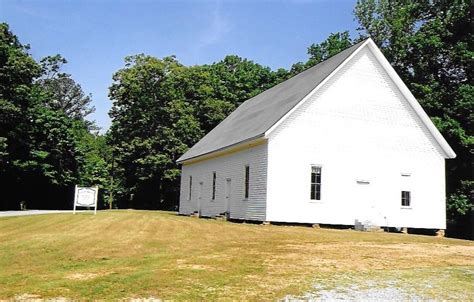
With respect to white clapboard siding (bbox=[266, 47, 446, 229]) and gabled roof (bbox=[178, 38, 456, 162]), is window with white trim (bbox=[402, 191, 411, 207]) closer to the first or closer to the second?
white clapboard siding (bbox=[266, 47, 446, 229])

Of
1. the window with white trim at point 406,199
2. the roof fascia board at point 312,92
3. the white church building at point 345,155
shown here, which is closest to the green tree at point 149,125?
the white church building at point 345,155

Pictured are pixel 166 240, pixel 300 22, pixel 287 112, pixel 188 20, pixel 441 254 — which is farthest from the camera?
pixel 300 22

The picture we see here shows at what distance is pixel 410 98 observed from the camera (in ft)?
Result: 80.6

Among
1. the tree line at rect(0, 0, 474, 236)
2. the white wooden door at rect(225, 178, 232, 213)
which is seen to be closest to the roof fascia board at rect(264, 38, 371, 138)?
the white wooden door at rect(225, 178, 232, 213)

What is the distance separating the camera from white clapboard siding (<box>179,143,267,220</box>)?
2244cm

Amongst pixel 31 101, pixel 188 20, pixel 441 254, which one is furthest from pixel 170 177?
pixel 441 254

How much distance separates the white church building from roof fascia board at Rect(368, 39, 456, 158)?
0.16 feet

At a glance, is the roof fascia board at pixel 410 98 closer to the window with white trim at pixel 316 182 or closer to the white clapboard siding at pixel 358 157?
the white clapboard siding at pixel 358 157

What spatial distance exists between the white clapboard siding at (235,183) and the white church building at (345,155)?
0.17 ft

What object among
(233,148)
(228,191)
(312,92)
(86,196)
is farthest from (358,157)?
(86,196)

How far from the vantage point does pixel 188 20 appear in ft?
57.1

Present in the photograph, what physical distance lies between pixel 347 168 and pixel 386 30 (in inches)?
1015

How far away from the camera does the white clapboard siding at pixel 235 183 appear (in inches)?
883

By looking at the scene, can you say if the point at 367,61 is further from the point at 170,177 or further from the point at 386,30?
the point at 170,177
